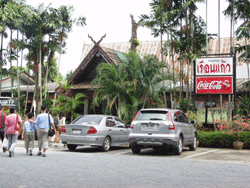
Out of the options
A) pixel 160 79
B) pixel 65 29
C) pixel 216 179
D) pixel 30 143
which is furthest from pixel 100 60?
pixel 216 179

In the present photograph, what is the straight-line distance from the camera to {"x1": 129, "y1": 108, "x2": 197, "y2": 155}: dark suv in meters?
12.1

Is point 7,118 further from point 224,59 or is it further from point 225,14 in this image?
point 225,14

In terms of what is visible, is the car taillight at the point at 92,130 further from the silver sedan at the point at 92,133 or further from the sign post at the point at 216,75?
the sign post at the point at 216,75

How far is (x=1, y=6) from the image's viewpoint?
96.9 feet

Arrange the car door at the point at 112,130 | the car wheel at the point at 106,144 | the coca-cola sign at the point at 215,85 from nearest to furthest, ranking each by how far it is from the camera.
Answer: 1. the car wheel at the point at 106,144
2. the car door at the point at 112,130
3. the coca-cola sign at the point at 215,85

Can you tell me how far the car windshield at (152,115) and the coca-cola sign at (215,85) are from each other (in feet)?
19.9

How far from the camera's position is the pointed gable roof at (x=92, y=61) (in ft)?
73.7

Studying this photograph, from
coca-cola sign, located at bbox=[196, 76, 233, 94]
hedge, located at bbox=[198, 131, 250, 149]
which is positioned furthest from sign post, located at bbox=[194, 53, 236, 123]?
hedge, located at bbox=[198, 131, 250, 149]

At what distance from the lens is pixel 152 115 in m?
12.6

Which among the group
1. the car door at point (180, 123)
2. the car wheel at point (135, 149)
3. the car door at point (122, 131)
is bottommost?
the car wheel at point (135, 149)

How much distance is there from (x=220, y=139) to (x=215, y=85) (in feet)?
9.50

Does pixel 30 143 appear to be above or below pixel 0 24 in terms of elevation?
below

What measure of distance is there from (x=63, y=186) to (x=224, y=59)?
13.3 m

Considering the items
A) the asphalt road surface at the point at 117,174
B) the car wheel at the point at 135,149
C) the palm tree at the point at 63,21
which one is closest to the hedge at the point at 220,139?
the car wheel at the point at 135,149
